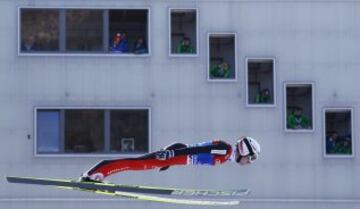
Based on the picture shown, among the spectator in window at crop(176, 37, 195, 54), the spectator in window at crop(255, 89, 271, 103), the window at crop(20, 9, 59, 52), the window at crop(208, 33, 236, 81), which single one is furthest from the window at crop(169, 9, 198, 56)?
the window at crop(20, 9, 59, 52)

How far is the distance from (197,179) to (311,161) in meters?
3.33

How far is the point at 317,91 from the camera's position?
1560 inches

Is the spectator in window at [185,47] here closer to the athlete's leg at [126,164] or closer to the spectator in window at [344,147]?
the spectator in window at [344,147]

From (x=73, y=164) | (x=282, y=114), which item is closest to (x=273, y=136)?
(x=282, y=114)

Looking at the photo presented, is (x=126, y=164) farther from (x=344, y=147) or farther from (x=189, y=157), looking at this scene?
(x=344, y=147)

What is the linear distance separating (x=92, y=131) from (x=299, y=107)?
20.3 ft

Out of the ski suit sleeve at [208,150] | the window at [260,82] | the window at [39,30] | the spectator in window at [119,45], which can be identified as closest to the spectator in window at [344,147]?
the window at [260,82]

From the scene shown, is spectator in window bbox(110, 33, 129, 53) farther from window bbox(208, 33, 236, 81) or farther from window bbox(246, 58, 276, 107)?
window bbox(246, 58, 276, 107)

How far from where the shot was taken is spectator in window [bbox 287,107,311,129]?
3941 cm

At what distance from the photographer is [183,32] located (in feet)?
133

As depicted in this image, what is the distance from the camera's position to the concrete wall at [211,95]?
38781 mm

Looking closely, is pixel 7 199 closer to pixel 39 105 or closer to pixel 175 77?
pixel 39 105

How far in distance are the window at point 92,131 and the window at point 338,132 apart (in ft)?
17.4

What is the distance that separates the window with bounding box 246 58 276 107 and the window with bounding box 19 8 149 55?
3.31 metres
